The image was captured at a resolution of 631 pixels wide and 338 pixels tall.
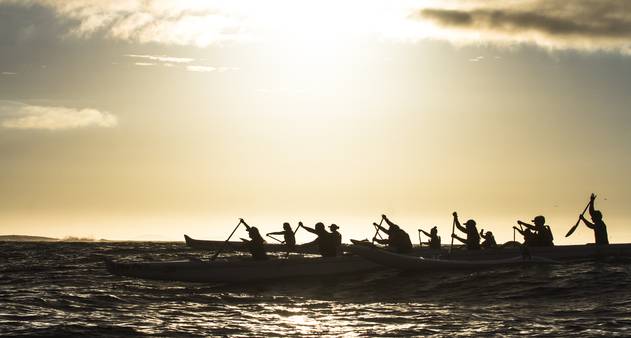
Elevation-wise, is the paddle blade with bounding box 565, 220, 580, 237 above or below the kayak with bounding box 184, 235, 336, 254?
above

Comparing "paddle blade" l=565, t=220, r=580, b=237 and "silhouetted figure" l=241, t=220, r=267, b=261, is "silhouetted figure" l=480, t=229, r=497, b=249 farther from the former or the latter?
"silhouetted figure" l=241, t=220, r=267, b=261

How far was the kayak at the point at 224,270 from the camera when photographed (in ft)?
89.7

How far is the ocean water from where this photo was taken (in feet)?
55.3

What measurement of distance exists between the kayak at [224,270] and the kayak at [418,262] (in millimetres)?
1869

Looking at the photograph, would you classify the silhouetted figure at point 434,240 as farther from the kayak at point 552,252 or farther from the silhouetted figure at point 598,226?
the silhouetted figure at point 598,226

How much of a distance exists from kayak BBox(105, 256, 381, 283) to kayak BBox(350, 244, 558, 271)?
73.6 inches

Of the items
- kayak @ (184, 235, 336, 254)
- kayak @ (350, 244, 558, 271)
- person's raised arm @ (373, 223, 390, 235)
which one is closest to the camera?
kayak @ (350, 244, 558, 271)

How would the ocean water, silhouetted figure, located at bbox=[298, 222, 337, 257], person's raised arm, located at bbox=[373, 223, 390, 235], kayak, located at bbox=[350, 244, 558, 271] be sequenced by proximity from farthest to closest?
1. person's raised arm, located at bbox=[373, 223, 390, 235]
2. silhouetted figure, located at bbox=[298, 222, 337, 257]
3. kayak, located at bbox=[350, 244, 558, 271]
4. the ocean water

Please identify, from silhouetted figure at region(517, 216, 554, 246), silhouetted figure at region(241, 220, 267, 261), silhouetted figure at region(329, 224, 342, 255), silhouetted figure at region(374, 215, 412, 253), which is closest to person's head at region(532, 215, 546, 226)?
silhouetted figure at region(517, 216, 554, 246)

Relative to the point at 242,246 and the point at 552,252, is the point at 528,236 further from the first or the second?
the point at 242,246

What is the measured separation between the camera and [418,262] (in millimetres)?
28266

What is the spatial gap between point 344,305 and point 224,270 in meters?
7.55

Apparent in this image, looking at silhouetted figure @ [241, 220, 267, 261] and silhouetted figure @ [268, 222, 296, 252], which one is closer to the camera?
silhouetted figure @ [241, 220, 267, 261]

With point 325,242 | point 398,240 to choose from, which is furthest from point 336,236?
point 398,240
